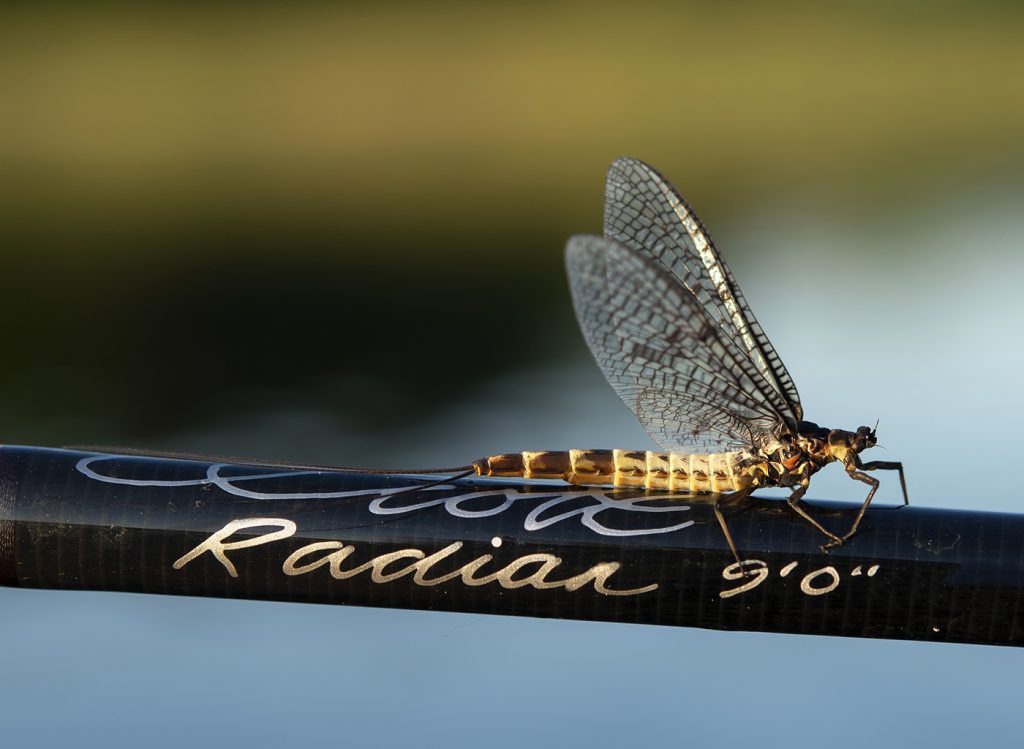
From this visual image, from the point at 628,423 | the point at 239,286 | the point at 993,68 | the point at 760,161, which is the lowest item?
the point at 628,423

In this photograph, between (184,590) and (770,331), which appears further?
→ (770,331)

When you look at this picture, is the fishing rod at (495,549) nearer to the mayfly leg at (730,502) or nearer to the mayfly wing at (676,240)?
the mayfly leg at (730,502)

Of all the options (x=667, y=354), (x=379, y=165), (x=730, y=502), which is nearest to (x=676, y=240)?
(x=667, y=354)

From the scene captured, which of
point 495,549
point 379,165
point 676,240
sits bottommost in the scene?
point 495,549

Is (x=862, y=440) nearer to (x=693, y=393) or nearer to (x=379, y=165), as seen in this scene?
(x=693, y=393)

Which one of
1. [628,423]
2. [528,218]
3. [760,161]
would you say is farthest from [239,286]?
[760,161]

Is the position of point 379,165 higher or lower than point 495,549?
higher

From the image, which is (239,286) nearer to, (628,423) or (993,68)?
(628,423)

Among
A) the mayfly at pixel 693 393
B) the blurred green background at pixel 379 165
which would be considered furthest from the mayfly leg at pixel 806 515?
the blurred green background at pixel 379 165
